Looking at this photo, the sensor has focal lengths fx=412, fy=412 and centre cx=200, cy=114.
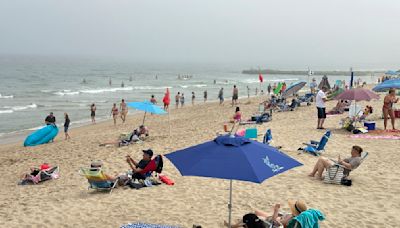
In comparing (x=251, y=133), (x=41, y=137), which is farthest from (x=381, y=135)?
(x=41, y=137)

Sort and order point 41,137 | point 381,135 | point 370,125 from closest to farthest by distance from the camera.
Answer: point 381,135 < point 370,125 < point 41,137

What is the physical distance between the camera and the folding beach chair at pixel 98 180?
8.01 meters

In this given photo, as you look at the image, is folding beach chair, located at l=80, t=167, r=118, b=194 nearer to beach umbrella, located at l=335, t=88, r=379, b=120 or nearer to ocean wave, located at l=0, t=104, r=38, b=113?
beach umbrella, located at l=335, t=88, r=379, b=120

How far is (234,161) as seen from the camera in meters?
4.52

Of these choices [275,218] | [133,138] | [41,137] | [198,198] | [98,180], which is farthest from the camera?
[41,137]

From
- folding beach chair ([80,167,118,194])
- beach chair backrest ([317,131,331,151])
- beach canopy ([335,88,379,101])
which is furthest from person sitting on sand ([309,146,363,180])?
beach canopy ([335,88,379,101])

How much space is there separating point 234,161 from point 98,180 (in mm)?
4319

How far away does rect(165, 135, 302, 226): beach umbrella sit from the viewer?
445 cm

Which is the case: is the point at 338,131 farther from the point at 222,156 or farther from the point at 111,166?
the point at 222,156

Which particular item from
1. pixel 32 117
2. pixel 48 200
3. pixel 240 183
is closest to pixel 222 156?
pixel 240 183

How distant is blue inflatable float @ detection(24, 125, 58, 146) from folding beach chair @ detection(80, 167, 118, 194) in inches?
371

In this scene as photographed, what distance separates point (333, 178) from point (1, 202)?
6.57 meters

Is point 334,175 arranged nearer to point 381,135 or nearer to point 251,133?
point 251,133

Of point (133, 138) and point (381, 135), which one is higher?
point (381, 135)
